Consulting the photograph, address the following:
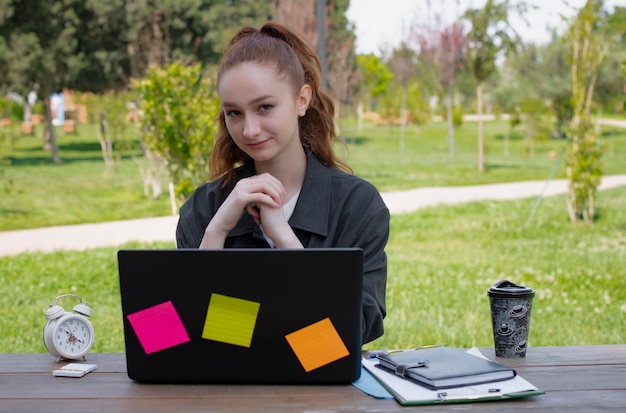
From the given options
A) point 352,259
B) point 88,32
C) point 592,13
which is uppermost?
point 88,32

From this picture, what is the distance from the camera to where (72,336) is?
2.17 m

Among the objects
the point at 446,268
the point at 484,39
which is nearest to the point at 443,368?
the point at 446,268

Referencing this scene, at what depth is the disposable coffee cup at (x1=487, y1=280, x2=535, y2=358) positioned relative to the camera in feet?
6.92

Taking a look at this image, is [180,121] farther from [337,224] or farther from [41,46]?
[41,46]

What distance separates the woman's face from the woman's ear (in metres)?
0.11

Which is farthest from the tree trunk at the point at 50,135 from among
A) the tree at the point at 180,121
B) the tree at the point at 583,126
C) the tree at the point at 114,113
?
the tree at the point at 583,126

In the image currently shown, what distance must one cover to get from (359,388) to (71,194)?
14.2 meters

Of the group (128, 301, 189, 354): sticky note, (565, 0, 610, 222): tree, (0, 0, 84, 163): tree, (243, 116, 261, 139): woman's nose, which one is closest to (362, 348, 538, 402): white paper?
(128, 301, 189, 354): sticky note

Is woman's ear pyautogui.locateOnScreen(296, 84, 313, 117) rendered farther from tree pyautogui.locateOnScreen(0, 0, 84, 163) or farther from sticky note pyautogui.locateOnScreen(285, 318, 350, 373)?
tree pyautogui.locateOnScreen(0, 0, 84, 163)

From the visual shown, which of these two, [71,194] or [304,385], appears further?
[71,194]

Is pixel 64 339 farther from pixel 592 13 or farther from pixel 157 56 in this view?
pixel 157 56

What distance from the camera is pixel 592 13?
32.5ft

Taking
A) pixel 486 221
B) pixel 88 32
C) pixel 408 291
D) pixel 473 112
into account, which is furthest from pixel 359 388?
pixel 473 112

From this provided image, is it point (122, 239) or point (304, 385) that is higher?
point (304, 385)
